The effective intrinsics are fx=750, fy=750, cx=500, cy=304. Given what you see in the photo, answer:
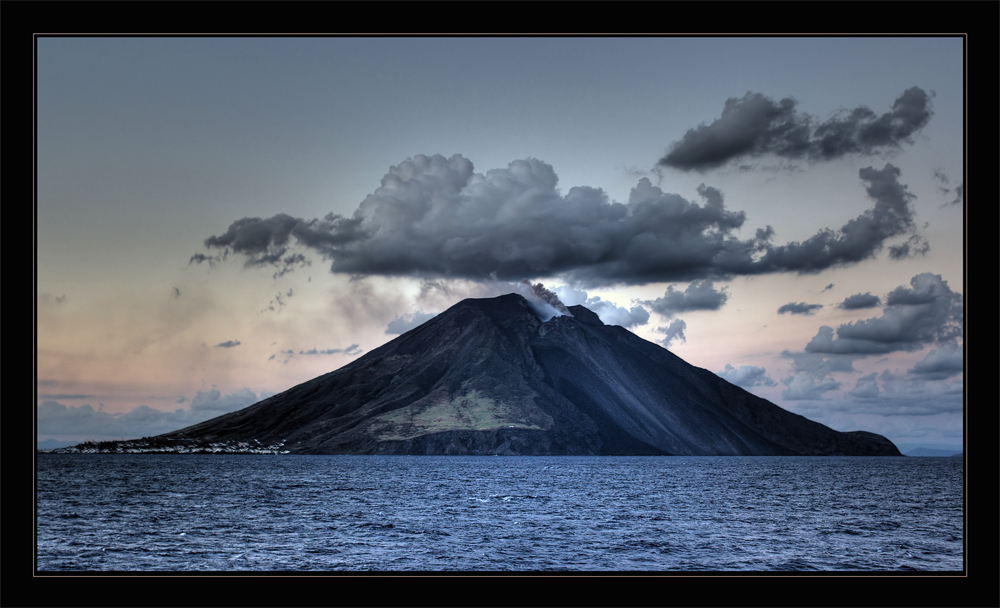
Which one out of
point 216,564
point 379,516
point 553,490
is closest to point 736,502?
point 553,490

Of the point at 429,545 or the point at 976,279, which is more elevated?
the point at 976,279

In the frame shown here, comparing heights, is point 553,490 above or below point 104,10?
below

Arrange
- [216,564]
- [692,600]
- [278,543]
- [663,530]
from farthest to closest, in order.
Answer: [663,530], [278,543], [216,564], [692,600]

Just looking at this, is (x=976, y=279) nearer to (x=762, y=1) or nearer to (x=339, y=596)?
(x=762, y=1)

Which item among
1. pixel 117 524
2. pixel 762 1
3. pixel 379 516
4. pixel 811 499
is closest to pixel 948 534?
pixel 811 499

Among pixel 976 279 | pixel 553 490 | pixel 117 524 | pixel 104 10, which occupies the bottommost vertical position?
pixel 553 490

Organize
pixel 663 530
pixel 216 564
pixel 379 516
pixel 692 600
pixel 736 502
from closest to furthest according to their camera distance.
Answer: pixel 692 600 < pixel 216 564 < pixel 663 530 < pixel 379 516 < pixel 736 502

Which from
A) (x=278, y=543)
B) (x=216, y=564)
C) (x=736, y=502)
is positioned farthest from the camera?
(x=736, y=502)

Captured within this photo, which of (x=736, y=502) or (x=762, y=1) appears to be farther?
(x=736, y=502)

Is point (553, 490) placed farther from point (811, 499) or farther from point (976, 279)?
point (976, 279)
